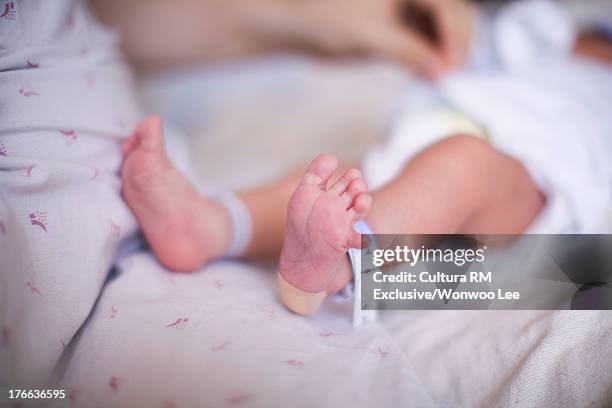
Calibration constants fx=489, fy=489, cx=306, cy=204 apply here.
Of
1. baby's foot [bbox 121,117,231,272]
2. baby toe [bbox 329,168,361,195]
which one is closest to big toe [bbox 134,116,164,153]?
baby's foot [bbox 121,117,231,272]

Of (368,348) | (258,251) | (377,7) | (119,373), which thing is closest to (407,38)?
(377,7)

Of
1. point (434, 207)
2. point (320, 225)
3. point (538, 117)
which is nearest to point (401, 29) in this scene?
point (538, 117)

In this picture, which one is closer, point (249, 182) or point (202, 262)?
point (202, 262)

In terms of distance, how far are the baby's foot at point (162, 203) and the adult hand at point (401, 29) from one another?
631 millimetres

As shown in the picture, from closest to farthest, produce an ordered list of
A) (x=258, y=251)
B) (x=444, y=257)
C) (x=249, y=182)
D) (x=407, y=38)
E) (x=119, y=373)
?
(x=119, y=373)
(x=444, y=257)
(x=258, y=251)
(x=249, y=182)
(x=407, y=38)

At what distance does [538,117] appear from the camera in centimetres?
79

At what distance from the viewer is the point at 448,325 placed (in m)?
0.61

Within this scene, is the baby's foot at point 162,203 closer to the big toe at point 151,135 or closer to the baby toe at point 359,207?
the big toe at point 151,135

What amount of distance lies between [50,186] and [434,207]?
1.44 feet

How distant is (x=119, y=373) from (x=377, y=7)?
0.96 meters

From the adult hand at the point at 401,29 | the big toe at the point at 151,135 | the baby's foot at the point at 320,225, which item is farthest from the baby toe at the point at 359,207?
the adult hand at the point at 401,29

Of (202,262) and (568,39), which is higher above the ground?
(568,39)

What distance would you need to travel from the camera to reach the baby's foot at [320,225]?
1.59 feet

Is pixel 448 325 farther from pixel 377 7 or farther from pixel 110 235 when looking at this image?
pixel 377 7
